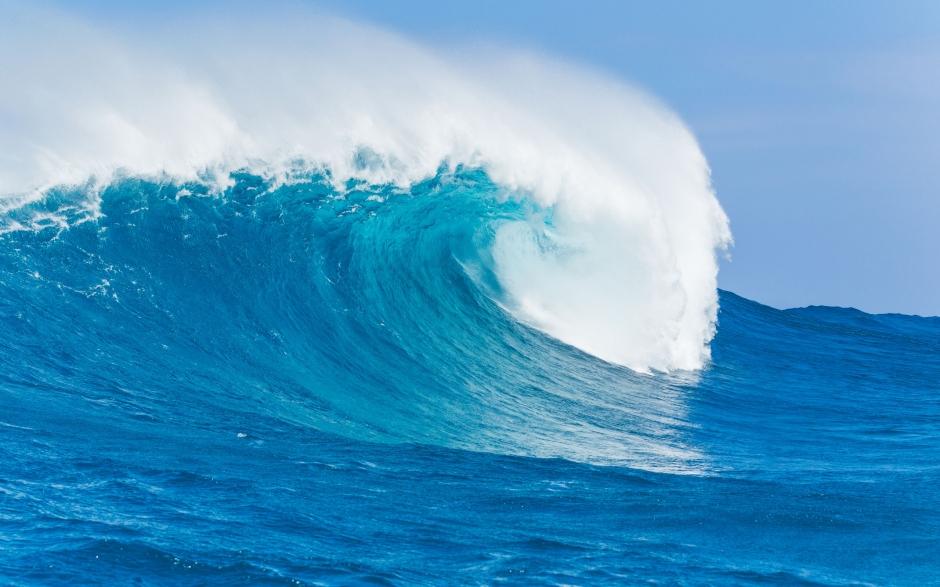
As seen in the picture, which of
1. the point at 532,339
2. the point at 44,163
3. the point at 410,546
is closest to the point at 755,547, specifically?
the point at 410,546

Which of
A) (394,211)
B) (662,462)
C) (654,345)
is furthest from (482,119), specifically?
(662,462)

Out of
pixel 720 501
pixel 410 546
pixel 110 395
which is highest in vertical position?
pixel 110 395

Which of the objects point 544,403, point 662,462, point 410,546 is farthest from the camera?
point 544,403

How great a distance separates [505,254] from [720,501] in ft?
28.6

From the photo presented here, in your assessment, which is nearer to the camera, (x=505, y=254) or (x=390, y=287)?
(x=390, y=287)

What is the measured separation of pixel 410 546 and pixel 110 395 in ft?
15.0

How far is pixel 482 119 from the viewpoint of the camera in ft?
54.9

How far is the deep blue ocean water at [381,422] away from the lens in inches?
264

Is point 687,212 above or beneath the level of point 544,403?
above

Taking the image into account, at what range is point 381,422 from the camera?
10805mm

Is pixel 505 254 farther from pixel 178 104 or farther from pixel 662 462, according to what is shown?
pixel 662 462

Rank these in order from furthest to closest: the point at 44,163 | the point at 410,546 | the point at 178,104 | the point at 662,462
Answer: the point at 178,104, the point at 44,163, the point at 662,462, the point at 410,546

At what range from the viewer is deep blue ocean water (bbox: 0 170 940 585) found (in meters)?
6.70

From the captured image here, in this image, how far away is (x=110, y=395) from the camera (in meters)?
10.2
